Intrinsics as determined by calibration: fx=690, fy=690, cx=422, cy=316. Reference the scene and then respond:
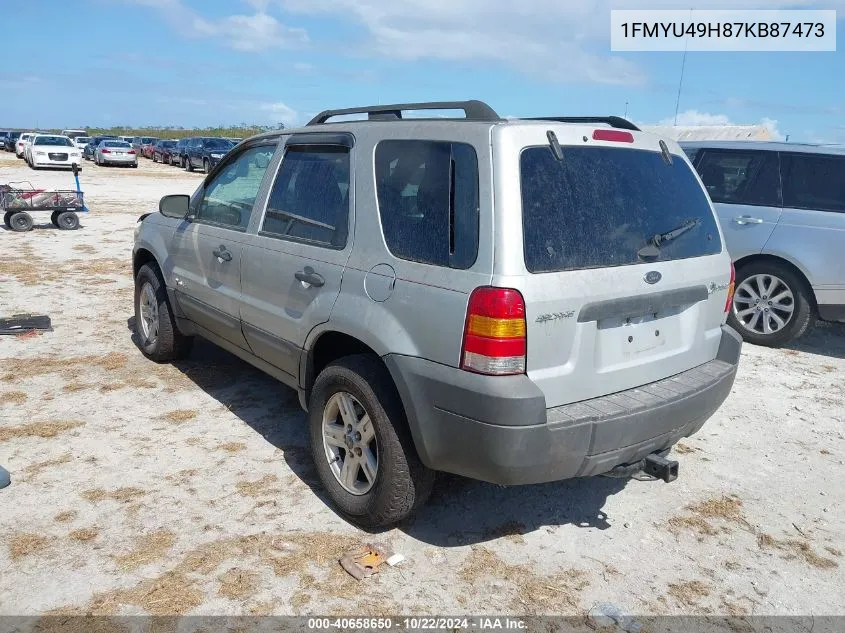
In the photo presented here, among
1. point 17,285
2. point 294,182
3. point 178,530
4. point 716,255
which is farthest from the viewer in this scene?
point 17,285

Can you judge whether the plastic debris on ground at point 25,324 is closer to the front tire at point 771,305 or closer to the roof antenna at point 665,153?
the roof antenna at point 665,153

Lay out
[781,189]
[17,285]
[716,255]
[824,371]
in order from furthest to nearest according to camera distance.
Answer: [17,285]
[781,189]
[824,371]
[716,255]

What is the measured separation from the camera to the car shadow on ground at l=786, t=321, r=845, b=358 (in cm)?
675

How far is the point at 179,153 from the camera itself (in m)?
38.6

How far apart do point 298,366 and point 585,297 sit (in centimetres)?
168

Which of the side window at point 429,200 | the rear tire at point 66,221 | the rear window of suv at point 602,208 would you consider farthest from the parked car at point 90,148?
the rear window of suv at point 602,208

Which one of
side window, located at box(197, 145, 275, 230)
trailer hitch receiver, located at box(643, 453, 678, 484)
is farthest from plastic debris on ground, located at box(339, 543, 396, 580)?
side window, located at box(197, 145, 275, 230)

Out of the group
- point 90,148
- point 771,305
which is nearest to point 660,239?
point 771,305

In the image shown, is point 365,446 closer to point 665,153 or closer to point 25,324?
point 665,153

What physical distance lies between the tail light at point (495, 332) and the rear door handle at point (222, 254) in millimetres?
2176

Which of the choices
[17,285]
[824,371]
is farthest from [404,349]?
[17,285]

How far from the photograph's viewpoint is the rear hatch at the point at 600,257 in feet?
9.19

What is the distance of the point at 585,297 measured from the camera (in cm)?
289

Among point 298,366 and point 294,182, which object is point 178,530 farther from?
point 294,182
